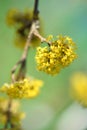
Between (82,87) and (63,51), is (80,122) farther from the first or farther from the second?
(63,51)

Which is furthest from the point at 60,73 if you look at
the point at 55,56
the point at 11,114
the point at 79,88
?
the point at 55,56

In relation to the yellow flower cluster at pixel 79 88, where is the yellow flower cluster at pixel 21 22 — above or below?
above

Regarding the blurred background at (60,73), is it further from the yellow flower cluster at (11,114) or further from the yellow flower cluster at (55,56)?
→ the yellow flower cluster at (55,56)

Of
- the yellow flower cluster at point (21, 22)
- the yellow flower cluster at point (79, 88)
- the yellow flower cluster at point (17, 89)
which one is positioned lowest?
the yellow flower cluster at point (17, 89)

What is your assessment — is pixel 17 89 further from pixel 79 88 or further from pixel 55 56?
pixel 79 88

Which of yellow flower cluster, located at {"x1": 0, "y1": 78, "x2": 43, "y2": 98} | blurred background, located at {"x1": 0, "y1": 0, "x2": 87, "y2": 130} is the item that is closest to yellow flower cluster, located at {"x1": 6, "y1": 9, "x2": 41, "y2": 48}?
blurred background, located at {"x1": 0, "y1": 0, "x2": 87, "y2": 130}

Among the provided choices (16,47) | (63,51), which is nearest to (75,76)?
(16,47)

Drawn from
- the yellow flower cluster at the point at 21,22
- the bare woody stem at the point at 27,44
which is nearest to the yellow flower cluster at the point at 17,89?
the bare woody stem at the point at 27,44

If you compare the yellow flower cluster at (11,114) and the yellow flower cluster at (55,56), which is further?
the yellow flower cluster at (11,114)
